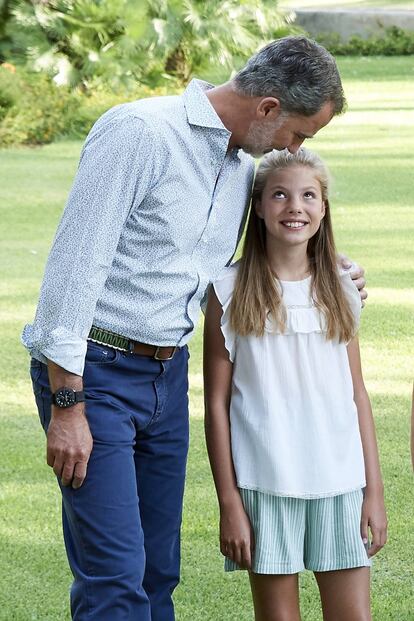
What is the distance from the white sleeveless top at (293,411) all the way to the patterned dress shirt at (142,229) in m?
0.20

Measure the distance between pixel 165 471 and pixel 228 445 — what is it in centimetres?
18

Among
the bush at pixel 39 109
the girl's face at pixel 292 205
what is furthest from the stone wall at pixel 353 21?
the girl's face at pixel 292 205

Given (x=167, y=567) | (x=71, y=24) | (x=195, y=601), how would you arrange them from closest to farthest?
(x=167, y=567) → (x=195, y=601) → (x=71, y=24)

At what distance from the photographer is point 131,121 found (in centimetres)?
311

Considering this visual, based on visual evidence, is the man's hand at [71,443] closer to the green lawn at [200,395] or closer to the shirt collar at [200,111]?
the shirt collar at [200,111]

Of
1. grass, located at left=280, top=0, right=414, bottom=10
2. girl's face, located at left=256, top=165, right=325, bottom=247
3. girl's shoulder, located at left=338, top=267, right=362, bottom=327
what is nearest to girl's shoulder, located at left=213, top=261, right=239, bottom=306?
girl's face, located at left=256, top=165, right=325, bottom=247

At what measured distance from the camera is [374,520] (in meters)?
3.47

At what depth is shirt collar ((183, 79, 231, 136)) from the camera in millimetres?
3254

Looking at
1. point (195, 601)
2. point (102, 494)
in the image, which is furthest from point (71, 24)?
point (102, 494)

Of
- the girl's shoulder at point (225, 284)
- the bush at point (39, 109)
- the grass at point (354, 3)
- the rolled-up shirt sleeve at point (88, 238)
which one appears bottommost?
the grass at point (354, 3)

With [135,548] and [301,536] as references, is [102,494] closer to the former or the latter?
[135,548]

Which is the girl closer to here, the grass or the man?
the man

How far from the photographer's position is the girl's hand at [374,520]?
11.4ft

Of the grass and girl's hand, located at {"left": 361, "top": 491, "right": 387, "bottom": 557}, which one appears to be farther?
the grass
